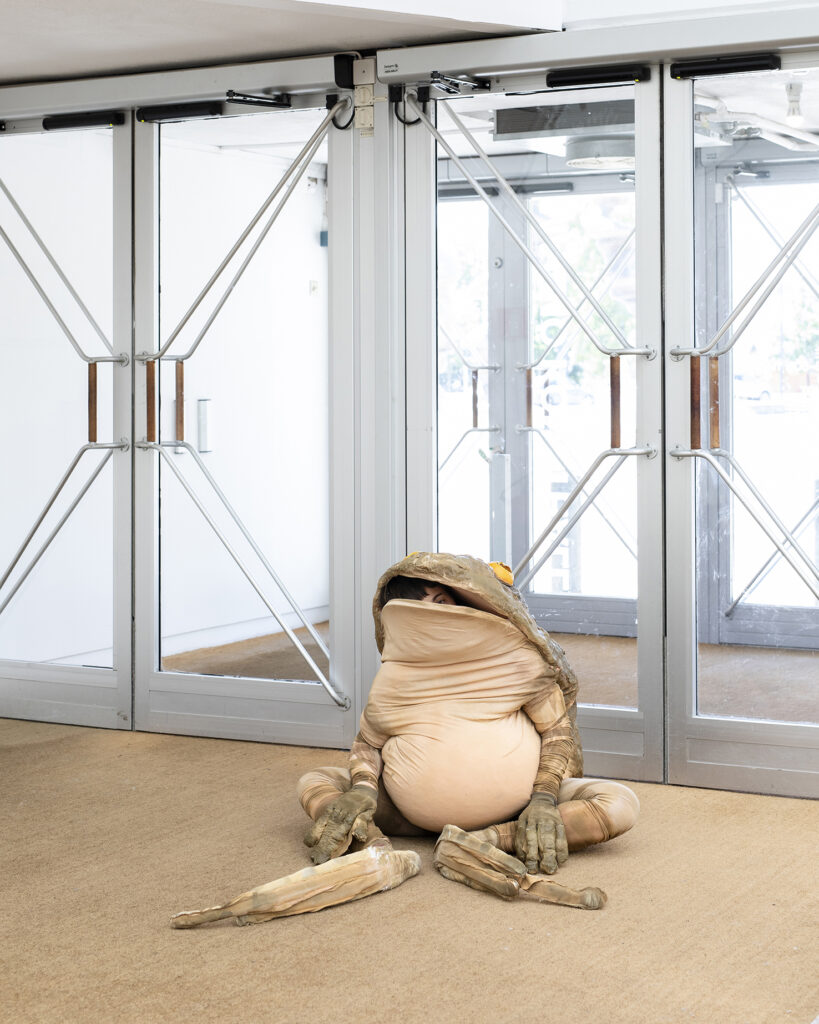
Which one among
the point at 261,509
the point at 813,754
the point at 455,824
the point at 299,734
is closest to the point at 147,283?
the point at 261,509

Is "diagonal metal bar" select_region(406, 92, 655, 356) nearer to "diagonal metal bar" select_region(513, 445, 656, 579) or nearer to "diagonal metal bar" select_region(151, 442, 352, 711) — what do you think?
"diagonal metal bar" select_region(513, 445, 656, 579)

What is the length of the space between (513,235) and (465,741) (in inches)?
64.9

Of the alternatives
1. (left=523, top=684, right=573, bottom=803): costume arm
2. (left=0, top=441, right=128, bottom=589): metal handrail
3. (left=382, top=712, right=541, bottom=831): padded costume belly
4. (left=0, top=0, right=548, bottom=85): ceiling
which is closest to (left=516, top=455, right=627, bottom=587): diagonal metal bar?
(left=523, top=684, right=573, bottom=803): costume arm

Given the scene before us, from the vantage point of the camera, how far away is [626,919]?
8.29 ft

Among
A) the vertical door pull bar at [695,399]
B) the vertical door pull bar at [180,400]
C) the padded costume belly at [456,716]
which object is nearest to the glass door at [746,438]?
the vertical door pull bar at [695,399]

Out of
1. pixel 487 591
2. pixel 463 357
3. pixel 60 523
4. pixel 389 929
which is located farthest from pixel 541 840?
pixel 60 523

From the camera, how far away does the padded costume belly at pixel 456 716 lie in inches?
114

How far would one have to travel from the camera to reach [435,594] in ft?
9.80

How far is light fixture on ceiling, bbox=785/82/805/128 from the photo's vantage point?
343cm

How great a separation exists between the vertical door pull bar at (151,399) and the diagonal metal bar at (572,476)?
4.19ft

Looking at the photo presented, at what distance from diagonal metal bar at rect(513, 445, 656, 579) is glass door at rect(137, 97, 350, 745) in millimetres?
624

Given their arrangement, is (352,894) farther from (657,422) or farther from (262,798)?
(657,422)

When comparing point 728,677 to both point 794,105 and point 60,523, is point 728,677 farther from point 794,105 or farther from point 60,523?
point 60,523

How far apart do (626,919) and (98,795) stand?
5.33 feet
